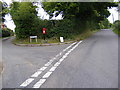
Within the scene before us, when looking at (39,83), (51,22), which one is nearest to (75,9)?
(51,22)

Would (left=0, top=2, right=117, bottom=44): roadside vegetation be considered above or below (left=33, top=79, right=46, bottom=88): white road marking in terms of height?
above

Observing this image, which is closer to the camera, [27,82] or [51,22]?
[27,82]

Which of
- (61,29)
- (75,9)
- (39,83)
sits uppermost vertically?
(75,9)

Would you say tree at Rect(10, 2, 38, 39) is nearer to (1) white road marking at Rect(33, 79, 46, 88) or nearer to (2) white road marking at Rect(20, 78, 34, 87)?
(2) white road marking at Rect(20, 78, 34, 87)

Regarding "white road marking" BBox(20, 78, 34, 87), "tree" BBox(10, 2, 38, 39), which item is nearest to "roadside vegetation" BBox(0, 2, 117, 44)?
"tree" BBox(10, 2, 38, 39)

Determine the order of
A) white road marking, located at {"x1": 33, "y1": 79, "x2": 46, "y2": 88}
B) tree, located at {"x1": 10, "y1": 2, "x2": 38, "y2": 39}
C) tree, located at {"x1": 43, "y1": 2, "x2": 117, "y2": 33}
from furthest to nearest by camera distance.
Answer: tree, located at {"x1": 43, "y1": 2, "x2": 117, "y2": 33} → tree, located at {"x1": 10, "y1": 2, "x2": 38, "y2": 39} → white road marking, located at {"x1": 33, "y1": 79, "x2": 46, "y2": 88}

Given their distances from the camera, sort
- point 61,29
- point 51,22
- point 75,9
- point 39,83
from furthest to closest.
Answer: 1. point 51,22
2. point 75,9
3. point 61,29
4. point 39,83

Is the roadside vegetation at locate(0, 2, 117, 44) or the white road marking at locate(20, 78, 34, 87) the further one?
the roadside vegetation at locate(0, 2, 117, 44)

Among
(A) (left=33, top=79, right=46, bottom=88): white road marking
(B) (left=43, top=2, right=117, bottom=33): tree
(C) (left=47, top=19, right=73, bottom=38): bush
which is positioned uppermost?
(B) (left=43, top=2, right=117, bottom=33): tree

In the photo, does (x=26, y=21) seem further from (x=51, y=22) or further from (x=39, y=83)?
(x=39, y=83)

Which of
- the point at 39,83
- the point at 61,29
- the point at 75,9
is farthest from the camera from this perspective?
the point at 75,9

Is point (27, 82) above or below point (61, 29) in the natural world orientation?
below

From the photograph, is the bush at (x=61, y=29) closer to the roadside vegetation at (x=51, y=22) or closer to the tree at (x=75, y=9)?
the roadside vegetation at (x=51, y=22)

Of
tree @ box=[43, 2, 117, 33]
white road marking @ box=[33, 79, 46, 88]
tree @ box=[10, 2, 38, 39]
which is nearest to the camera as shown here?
white road marking @ box=[33, 79, 46, 88]
